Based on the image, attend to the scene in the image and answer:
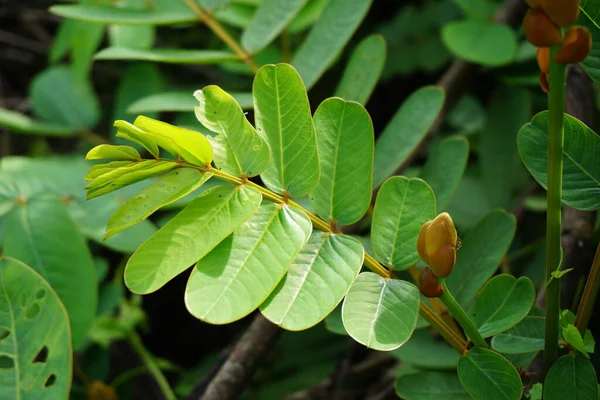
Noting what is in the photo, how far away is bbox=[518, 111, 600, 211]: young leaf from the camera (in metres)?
0.70

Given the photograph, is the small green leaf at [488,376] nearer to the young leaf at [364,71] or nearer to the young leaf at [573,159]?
the young leaf at [573,159]

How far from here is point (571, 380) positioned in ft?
2.30

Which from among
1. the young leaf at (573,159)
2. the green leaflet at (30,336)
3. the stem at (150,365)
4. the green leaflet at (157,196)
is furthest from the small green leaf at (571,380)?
the stem at (150,365)

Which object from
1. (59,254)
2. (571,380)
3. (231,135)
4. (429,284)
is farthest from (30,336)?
(571,380)

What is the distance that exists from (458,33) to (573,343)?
826mm

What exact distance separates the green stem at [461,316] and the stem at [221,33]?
70cm

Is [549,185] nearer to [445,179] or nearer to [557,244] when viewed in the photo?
[557,244]

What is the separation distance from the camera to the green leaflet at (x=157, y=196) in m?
0.67

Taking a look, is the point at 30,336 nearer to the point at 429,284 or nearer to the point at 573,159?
the point at 429,284

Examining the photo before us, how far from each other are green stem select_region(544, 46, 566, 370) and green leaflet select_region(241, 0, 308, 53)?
2.22 ft

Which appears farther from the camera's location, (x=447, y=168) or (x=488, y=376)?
(x=447, y=168)

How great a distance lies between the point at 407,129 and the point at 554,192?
1.42ft

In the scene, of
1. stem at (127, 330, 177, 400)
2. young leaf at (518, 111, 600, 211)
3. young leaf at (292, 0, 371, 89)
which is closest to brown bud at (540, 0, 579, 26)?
young leaf at (518, 111, 600, 211)

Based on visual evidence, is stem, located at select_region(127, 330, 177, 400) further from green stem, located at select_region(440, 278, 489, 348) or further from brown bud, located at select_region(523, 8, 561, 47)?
brown bud, located at select_region(523, 8, 561, 47)
